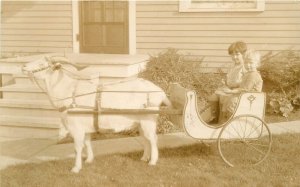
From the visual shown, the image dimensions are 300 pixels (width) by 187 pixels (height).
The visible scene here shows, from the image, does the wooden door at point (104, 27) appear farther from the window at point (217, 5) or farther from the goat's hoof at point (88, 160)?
the goat's hoof at point (88, 160)

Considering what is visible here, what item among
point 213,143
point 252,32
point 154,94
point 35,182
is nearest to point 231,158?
point 213,143

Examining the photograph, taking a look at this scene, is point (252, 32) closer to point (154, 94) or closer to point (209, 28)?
point (209, 28)

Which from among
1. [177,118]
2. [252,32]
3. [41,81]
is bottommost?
[177,118]

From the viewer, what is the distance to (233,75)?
6.39 m

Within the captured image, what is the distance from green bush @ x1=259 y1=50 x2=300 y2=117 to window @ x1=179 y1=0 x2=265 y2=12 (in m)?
1.24

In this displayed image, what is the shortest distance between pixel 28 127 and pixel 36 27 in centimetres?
419

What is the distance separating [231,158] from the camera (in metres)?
6.46

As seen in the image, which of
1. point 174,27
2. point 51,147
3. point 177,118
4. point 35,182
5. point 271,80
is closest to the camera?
point 35,182

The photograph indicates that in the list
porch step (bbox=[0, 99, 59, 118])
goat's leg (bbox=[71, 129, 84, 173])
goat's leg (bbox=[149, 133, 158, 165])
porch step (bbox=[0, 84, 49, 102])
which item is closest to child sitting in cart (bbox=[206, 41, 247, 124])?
goat's leg (bbox=[149, 133, 158, 165])

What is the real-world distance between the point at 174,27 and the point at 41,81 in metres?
5.35

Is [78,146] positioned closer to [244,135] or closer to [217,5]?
[244,135]

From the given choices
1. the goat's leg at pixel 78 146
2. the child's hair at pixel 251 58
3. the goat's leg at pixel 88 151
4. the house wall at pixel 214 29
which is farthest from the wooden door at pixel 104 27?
the goat's leg at pixel 78 146

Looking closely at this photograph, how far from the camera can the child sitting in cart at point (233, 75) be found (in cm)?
618

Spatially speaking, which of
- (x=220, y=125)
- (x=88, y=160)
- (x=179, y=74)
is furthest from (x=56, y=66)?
(x=179, y=74)
